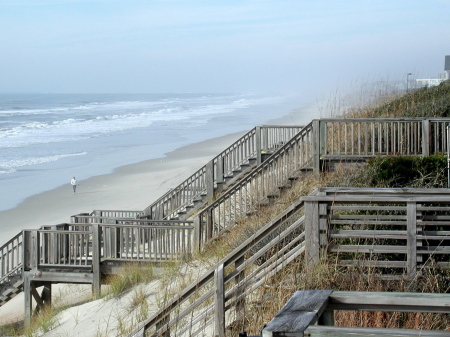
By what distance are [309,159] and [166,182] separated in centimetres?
1612

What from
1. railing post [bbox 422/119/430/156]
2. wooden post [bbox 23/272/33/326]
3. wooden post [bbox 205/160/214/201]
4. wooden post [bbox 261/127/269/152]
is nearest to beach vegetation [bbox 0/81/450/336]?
wooden post [bbox 23/272/33/326]

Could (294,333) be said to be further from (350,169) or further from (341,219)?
(350,169)

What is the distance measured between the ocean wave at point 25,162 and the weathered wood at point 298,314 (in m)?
35.9

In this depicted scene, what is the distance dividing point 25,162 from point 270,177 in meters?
27.6

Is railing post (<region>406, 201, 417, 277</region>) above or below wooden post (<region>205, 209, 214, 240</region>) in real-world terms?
above

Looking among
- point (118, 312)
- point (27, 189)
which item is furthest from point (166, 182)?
point (118, 312)

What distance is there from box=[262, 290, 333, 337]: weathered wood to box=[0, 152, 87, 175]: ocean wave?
35946 millimetres

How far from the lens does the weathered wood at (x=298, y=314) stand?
9.45 ft

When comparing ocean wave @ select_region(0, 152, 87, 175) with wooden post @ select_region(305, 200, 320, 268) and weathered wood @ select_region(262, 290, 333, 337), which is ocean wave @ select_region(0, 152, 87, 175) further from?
weathered wood @ select_region(262, 290, 333, 337)

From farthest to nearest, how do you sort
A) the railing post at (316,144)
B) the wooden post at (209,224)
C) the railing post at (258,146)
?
the railing post at (258,146) → the railing post at (316,144) → the wooden post at (209,224)

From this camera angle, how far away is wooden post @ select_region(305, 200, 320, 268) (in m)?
7.99

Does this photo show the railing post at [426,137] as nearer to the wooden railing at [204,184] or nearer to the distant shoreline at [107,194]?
the wooden railing at [204,184]

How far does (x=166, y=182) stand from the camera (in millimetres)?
32531

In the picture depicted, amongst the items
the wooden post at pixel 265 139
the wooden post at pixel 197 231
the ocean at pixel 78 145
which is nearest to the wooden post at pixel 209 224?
the wooden post at pixel 197 231
